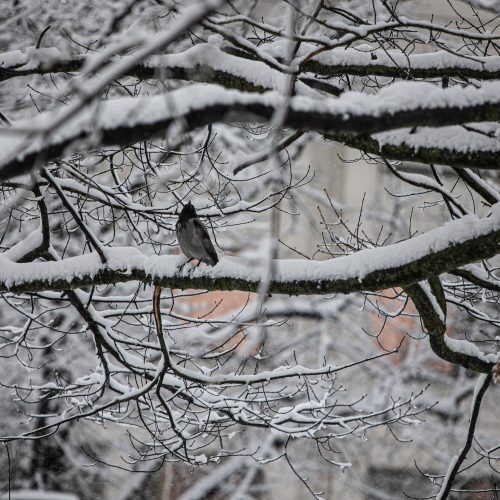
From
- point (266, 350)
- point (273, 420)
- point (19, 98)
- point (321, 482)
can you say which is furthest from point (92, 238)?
point (321, 482)

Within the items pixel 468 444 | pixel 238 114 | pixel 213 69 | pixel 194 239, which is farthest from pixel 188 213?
pixel 238 114

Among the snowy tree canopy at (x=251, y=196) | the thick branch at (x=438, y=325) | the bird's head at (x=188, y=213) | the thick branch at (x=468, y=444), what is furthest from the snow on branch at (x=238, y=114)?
the thick branch at (x=468, y=444)

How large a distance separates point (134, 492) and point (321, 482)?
2926 millimetres

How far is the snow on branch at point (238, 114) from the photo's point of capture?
6.05ft

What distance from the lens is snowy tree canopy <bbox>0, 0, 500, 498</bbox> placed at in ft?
6.56

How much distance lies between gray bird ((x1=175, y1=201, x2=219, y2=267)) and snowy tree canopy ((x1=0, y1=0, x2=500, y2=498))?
0.28 metres

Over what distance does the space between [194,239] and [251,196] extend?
590cm

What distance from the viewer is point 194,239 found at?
13.7 feet

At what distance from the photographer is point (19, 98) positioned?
24.1ft

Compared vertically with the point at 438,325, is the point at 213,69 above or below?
above

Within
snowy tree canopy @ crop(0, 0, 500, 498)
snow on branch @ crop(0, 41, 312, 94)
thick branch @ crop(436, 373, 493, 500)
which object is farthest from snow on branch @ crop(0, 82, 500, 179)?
thick branch @ crop(436, 373, 493, 500)

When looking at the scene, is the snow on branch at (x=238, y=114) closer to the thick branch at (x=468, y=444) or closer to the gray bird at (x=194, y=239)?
the gray bird at (x=194, y=239)

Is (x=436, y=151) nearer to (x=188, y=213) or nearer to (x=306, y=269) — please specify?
(x=306, y=269)

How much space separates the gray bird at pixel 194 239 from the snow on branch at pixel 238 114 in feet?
5.82
